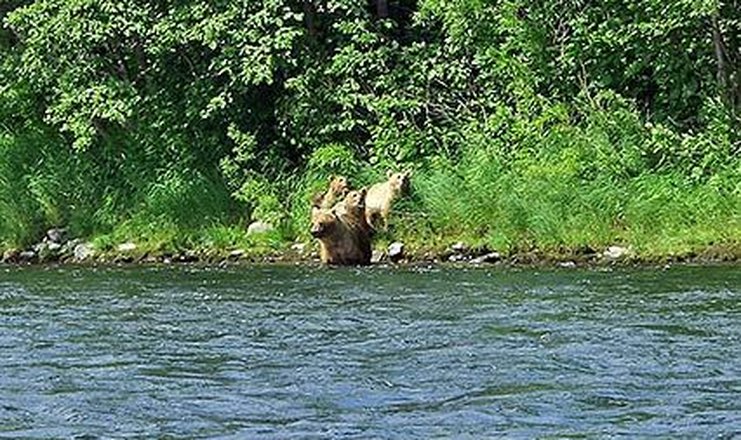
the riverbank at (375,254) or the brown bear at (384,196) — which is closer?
the riverbank at (375,254)

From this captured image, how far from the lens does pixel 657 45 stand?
22750 millimetres

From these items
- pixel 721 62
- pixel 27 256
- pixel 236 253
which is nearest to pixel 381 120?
pixel 236 253

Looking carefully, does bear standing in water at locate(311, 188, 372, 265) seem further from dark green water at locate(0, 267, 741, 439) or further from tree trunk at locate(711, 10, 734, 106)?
tree trunk at locate(711, 10, 734, 106)

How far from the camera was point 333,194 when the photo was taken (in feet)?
72.5

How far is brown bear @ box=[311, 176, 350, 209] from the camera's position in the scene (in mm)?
21920

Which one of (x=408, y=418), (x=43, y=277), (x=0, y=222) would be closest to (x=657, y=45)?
(x=43, y=277)

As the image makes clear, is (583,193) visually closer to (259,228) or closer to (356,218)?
(356,218)

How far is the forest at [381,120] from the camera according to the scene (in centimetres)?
2102

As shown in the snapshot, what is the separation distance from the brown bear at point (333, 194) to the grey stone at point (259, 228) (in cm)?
144

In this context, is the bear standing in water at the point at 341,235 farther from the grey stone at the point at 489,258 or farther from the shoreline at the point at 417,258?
the grey stone at the point at 489,258

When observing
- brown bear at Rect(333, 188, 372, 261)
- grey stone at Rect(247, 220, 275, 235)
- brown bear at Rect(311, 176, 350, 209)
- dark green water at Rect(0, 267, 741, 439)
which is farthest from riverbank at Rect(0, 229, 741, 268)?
dark green water at Rect(0, 267, 741, 439)

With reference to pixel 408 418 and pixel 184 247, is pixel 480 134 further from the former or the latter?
pixel 408 418

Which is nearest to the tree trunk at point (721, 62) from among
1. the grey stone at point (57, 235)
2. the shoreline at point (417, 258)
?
the shoreline at point (417, 258)

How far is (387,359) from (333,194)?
35.9 ft
